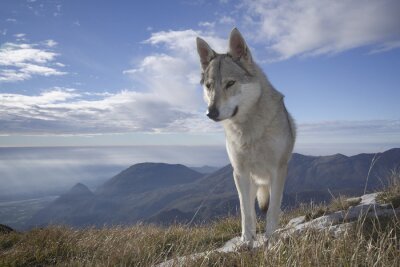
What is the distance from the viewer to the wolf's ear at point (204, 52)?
8575mm

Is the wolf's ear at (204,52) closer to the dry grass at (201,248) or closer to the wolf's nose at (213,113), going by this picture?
the wolf's nose at (213,113)

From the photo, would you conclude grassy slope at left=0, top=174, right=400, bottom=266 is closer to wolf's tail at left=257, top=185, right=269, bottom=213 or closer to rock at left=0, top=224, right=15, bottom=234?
rock at left=0, top=224, right=15, bottom=234

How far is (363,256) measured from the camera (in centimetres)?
496

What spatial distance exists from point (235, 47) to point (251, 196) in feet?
11.0

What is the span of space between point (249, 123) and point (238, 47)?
1.74 meters

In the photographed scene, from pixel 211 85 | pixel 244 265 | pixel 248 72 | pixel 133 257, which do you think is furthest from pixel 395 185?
pixel 133 257

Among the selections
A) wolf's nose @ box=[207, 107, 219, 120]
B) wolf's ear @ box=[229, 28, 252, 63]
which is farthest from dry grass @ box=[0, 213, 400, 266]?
wolf's ear @ box=[229, 28, 252, 63]

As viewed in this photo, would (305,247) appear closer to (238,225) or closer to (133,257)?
(133,257)

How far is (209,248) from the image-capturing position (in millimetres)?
6785

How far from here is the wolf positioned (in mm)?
7629

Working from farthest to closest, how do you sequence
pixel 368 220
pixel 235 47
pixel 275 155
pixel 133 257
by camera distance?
pixel 235 47 → pixel 275 155 → pixel 368 220 → pixel 133 257

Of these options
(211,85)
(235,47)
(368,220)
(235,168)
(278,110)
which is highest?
(235,47)

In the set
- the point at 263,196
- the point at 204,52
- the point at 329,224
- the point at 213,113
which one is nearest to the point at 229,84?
the point at 213,113

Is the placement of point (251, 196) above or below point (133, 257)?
above
